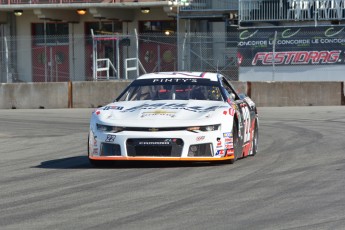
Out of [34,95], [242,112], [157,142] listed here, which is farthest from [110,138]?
[34,95]

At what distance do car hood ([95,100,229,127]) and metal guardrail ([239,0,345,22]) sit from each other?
78.6 feet

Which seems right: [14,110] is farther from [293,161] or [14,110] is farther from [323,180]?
[323,180]

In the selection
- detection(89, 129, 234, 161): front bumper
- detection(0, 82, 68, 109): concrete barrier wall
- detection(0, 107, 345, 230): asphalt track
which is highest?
detection(89, 129, 234, 161): front bumper

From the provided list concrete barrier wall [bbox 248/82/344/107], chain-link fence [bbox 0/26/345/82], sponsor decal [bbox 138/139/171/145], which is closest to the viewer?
sponsor decal [bbox 138/139/171/145]

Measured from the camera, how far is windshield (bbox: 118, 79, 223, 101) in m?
12.8

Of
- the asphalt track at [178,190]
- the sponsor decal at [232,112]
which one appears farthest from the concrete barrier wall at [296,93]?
the sponsor decal at [232,112]

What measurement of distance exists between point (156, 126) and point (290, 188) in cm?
229

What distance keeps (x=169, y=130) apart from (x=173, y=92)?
1.60 metres

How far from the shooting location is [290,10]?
36844 millimetres

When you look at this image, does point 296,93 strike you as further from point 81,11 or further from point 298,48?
point 81,11

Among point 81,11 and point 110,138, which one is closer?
point 110,138

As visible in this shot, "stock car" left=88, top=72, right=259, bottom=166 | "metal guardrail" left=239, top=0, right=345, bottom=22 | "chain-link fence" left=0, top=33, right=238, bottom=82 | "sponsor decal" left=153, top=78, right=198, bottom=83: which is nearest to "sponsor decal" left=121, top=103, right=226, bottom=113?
"stock car" left=88, top=72, right=259, bottom=166

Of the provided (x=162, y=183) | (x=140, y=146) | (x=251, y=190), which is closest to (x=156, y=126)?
(x=140, y=146)

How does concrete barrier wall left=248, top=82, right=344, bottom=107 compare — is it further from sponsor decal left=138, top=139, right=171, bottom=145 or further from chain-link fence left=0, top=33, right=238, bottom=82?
sponsor decal left=138, top=139, right=171, bottom=145
